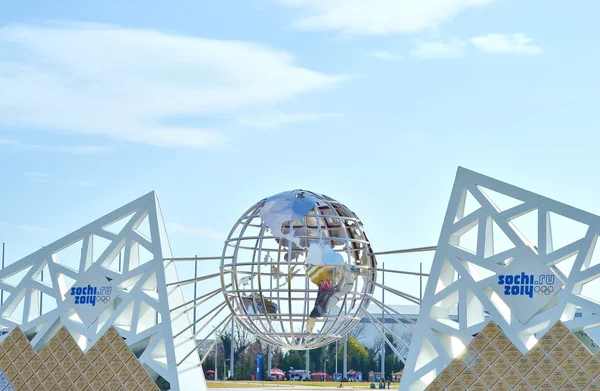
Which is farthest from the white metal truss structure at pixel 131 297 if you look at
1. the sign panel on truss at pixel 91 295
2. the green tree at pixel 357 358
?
the green tree at pixel 357 358

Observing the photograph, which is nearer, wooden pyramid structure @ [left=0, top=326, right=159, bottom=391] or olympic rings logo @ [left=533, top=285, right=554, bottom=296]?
olympic rings logo @ [left=533, top=285, right=554, bottom=296]

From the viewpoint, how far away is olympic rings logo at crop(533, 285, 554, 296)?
37312mm

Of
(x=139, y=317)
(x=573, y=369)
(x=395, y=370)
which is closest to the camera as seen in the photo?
(x=573, y=369)

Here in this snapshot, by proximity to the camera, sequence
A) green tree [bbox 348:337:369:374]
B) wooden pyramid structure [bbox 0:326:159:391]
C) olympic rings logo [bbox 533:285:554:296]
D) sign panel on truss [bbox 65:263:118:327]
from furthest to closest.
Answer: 1. green tree [bbox 348:337:369:374]
2. sign panel on truss [bbox 65:263:118:327]
3. wooden pyramid structure [bbox 0:326:159:391]
4. olympic rings logo [bbox 533:285:554:296]

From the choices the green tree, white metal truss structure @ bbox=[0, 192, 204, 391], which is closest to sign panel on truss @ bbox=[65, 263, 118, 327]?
white metal truss structure @ bbox=[0, 192, 204, 391]

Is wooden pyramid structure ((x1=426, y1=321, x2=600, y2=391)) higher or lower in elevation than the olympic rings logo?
lower

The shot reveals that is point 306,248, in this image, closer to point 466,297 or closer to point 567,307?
point 466,297

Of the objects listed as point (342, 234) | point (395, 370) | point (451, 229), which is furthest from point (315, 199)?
point (395, 370)

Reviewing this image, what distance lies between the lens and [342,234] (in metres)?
39.2

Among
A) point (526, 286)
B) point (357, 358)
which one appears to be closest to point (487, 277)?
point (526, 286)

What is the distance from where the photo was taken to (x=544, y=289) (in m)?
37.4

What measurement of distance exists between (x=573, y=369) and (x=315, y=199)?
9.64m

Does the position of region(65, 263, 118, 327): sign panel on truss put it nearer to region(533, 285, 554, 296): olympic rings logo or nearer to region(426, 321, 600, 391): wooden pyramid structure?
region(426, 321, 600, 391): wooden pyramid structure

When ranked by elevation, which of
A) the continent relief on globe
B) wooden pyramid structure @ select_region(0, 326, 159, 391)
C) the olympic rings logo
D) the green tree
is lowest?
wooden pyramid structure @ select_region(0, 326, 159, 391)
